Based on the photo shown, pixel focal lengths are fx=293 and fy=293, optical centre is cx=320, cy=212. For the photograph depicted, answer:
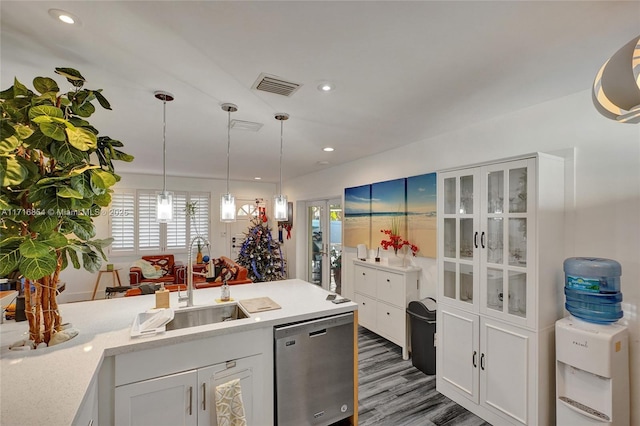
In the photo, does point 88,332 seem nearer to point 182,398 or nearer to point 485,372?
point 182,398

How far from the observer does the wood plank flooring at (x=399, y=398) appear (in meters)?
2.44

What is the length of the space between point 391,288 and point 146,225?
542 cm

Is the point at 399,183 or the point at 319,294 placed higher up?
the point at 399,183

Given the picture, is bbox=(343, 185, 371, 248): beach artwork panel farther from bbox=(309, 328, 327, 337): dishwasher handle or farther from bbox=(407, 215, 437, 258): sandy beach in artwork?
bbox=(309, 328, 327, 337): dishwasher handle

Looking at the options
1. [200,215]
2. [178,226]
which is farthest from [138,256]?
[200,215]

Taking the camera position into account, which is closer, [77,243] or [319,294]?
[77,243]

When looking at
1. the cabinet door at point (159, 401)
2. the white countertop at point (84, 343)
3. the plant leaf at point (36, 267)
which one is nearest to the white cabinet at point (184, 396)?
the cabinet door at point (159, 401)

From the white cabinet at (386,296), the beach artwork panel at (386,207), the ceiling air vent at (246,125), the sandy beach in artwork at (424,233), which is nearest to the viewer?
the ceiling air vent at (246,125)

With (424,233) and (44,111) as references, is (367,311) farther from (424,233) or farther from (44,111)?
(44,111)

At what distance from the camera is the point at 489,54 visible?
5.58 feet

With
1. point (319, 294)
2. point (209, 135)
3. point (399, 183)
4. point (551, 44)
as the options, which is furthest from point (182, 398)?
point (399, 183)

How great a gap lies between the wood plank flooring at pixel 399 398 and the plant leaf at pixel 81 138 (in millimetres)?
2682

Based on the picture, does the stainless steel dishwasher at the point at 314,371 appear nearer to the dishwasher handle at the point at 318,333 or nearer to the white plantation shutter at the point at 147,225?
the dishwasher handle at the point at 318,333

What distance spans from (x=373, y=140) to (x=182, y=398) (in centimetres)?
304
